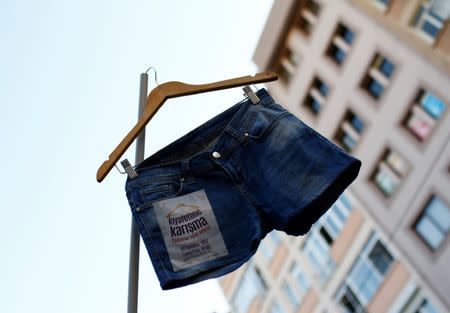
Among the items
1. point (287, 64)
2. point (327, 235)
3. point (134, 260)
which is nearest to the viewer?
point (134, 260)

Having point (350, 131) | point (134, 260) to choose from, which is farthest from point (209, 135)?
point (350, 131)

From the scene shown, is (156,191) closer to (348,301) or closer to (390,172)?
(390,172)

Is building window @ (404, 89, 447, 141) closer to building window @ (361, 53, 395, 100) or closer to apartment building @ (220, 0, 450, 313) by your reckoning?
apartment building @ (220, 0, 450, 313)

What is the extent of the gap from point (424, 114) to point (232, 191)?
16.7 metres

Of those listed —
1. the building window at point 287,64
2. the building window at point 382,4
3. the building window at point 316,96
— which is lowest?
the building window at point 316,96

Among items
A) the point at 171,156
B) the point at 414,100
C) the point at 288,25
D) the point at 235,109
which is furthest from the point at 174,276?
the point at 288,25

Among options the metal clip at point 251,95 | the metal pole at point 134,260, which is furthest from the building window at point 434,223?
the metal pole at point 134,260

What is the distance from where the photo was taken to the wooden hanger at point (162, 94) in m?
4.23

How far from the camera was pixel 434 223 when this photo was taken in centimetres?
1983

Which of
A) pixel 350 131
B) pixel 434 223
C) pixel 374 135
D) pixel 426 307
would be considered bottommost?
pixel 426 307

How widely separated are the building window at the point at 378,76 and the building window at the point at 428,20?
169cm

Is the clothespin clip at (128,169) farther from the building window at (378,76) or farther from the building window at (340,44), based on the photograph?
the building window at (340,44)

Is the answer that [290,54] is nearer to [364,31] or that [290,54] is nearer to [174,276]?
[364,31]

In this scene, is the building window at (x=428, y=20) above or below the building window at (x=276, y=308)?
above
